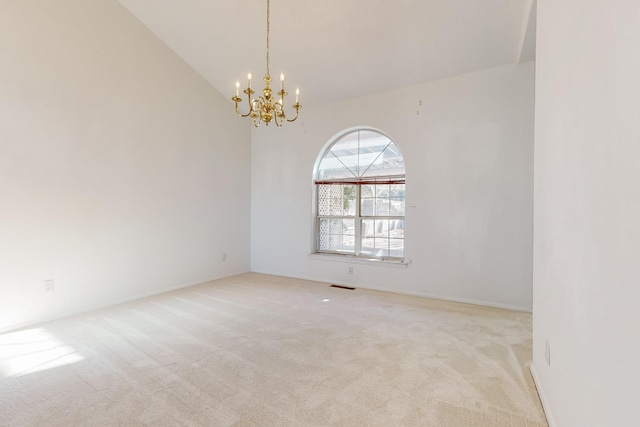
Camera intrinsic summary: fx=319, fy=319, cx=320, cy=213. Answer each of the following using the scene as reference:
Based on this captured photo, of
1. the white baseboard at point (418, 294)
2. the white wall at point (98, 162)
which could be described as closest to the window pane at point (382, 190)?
the white baseboard at point (418, 294)

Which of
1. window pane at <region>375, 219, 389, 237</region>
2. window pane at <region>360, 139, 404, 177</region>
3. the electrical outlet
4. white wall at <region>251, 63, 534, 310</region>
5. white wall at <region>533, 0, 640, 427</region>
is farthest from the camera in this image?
window pane at <region>375, 219, 389, 237</region>

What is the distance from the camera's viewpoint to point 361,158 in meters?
5.09

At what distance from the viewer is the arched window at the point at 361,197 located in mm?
4820

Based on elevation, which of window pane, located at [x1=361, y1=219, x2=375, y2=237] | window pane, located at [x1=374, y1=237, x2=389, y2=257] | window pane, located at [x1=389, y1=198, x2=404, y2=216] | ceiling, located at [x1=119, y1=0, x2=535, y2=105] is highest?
ceiling, located at [x1=119, y1=0, x2=535, y2=105]

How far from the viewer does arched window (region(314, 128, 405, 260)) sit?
190 inches

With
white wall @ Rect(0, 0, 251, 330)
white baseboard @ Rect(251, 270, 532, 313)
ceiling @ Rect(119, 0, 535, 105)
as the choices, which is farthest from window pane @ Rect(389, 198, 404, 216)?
white wall @ Rect(0, 0, 251, 330)

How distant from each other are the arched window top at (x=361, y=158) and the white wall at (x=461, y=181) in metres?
0.21

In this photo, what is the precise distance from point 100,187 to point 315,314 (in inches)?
120

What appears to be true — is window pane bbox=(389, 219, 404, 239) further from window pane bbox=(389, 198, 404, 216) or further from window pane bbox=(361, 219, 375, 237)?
window pane bbox=(361, 219, 375, 237)

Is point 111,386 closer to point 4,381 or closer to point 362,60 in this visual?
point 4,381

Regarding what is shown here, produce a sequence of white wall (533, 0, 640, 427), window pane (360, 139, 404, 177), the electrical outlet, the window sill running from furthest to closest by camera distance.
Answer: window pane (360, 139, 404, 177), the window sill, the electrical outlet, white wall (533, 0, 640, 427)

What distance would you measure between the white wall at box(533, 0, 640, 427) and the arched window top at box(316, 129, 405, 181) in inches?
110

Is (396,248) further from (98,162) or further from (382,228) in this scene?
(98,162)

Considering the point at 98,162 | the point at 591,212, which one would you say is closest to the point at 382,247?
the point at 591,212
